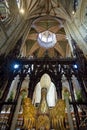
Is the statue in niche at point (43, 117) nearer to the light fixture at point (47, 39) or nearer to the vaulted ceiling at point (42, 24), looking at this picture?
the vaulted ceiling at point (42, 24)

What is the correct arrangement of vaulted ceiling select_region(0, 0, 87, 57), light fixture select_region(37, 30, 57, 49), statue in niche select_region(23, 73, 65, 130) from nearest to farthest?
statue in niche select_region(23, 73, 65, 130), vaulted ceiling select_region(0, 0, 87, 57), light fixture select_region(37, 30, 57, 49)

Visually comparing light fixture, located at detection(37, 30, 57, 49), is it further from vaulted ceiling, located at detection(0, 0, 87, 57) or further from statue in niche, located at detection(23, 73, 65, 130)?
statue in niche, located at detection(23, 73, 65, 130)

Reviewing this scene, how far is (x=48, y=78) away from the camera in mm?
8047

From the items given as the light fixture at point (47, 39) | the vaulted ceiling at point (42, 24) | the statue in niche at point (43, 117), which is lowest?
the statue in niche at point (43, 117)

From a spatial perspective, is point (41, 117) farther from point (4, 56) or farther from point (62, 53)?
point (62, 53)

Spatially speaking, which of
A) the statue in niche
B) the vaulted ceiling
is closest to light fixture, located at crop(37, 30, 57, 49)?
the vaulted ceiling

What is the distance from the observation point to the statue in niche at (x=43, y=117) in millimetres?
5705

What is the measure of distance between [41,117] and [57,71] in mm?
3082

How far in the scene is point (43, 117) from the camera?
5941 mm

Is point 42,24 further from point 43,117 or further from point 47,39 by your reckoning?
point 43,117

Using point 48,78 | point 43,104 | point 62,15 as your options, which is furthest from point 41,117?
point 62,15

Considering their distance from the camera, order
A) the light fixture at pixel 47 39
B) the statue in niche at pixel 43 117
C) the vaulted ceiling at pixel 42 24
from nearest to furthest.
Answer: the statue in niche at pixel 43 117
the vaulted ceiling at pixel 42 24
the light fixture at pixel 47 39

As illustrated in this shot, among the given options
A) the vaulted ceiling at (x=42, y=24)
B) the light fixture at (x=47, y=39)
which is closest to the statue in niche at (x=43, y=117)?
the vaulted ceiling at (x=42, y=24)

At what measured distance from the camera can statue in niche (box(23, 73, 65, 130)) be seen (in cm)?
571
